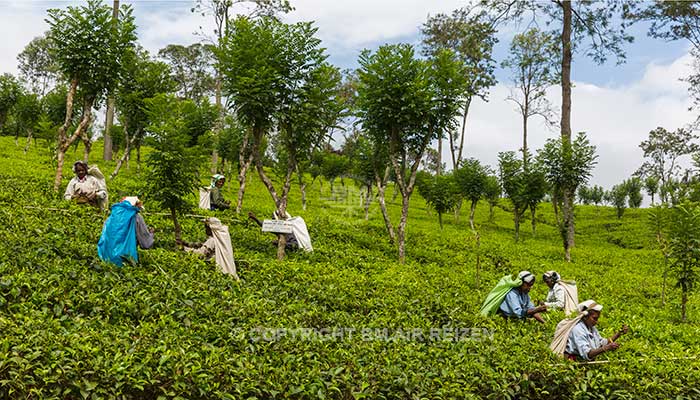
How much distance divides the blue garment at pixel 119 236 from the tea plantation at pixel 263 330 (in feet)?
0.89

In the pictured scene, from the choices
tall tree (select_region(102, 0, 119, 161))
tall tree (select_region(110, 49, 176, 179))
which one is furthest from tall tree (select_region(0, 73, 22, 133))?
tall tree (select_region(110, 49, 176, 179))

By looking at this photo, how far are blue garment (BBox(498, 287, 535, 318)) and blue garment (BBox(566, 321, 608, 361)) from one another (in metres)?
1.64

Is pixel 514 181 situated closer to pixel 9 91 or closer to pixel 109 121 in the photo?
pixel 109 121

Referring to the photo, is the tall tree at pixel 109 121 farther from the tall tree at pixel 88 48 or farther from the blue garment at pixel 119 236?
the blue garment at pixel 119 236

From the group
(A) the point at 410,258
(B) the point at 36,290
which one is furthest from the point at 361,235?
(B) the point at 36,290

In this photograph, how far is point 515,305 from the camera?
979 centimetres

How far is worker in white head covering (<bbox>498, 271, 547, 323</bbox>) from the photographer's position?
9.59 m

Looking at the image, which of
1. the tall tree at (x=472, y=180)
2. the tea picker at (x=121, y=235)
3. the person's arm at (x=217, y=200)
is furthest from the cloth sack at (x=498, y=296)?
the tall tree at (x=472, y=180)

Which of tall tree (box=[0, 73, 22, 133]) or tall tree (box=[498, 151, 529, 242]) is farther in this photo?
tall tree (box=[0, 73, 22, 133])

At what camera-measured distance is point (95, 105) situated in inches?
642

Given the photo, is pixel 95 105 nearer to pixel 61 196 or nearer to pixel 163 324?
pixel 61 196

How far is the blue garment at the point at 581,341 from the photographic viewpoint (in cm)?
781

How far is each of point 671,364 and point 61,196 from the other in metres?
14.5

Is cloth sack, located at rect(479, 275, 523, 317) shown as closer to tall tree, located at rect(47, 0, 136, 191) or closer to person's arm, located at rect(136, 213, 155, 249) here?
person's arm, located at rect(136, 213, 155, 249)
